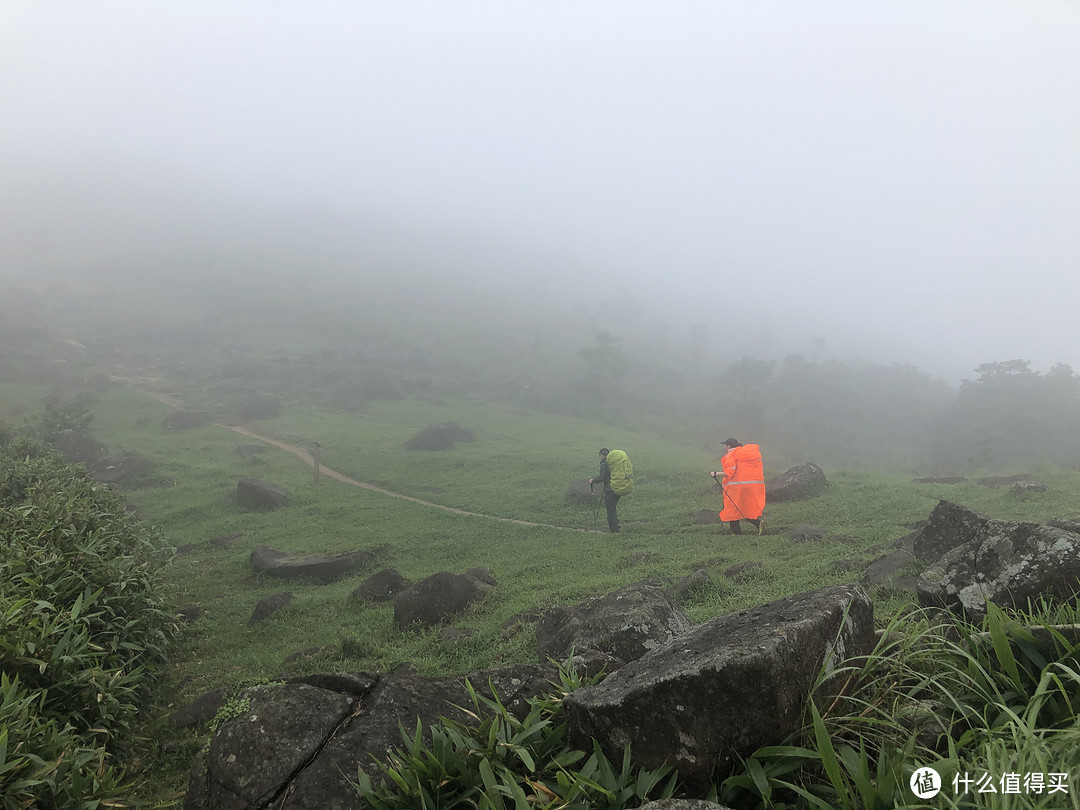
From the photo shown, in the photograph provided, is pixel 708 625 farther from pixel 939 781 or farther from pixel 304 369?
pixel 304 369

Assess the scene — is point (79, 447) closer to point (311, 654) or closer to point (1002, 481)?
point (311, 654)

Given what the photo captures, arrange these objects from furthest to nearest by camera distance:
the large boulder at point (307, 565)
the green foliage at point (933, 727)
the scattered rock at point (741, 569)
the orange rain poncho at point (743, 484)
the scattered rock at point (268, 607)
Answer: the large boulder at point (307, 565), the orange rain poncho at point (743, 484), the scattered rock at point (268, 607), the scattered rock at point (741, 569), the green foliage at point (933, 727)

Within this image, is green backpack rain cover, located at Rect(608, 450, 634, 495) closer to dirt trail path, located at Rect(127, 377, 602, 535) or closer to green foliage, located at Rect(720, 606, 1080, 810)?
dirt trail path, located at Rect(127, 377, 602, 535)

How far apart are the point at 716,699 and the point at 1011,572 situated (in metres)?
4.04

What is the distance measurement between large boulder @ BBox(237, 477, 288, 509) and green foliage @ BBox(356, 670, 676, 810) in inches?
824

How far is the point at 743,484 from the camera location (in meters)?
15.3

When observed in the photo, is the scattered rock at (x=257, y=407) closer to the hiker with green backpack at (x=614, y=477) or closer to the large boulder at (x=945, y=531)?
the hiker with green backpack at (x=614, y=477)

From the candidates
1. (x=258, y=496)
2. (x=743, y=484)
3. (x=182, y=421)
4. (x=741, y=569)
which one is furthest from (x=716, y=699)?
(x=182, y=421)

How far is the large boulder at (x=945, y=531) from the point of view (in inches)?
376

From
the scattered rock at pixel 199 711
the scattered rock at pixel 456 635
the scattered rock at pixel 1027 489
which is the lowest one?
the scattered rock at pixel 456 635

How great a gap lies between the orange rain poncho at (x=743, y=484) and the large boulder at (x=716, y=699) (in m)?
11.3

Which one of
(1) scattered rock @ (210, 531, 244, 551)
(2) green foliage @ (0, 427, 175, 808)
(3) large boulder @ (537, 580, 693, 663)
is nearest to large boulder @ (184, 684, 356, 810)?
(2) green foliage @ (0, 427, 175, 808)

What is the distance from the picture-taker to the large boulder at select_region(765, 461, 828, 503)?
20172 mm

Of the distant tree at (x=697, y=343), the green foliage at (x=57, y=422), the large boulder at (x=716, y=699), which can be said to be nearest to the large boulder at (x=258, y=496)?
the green foliage at (x=57, y=422)
